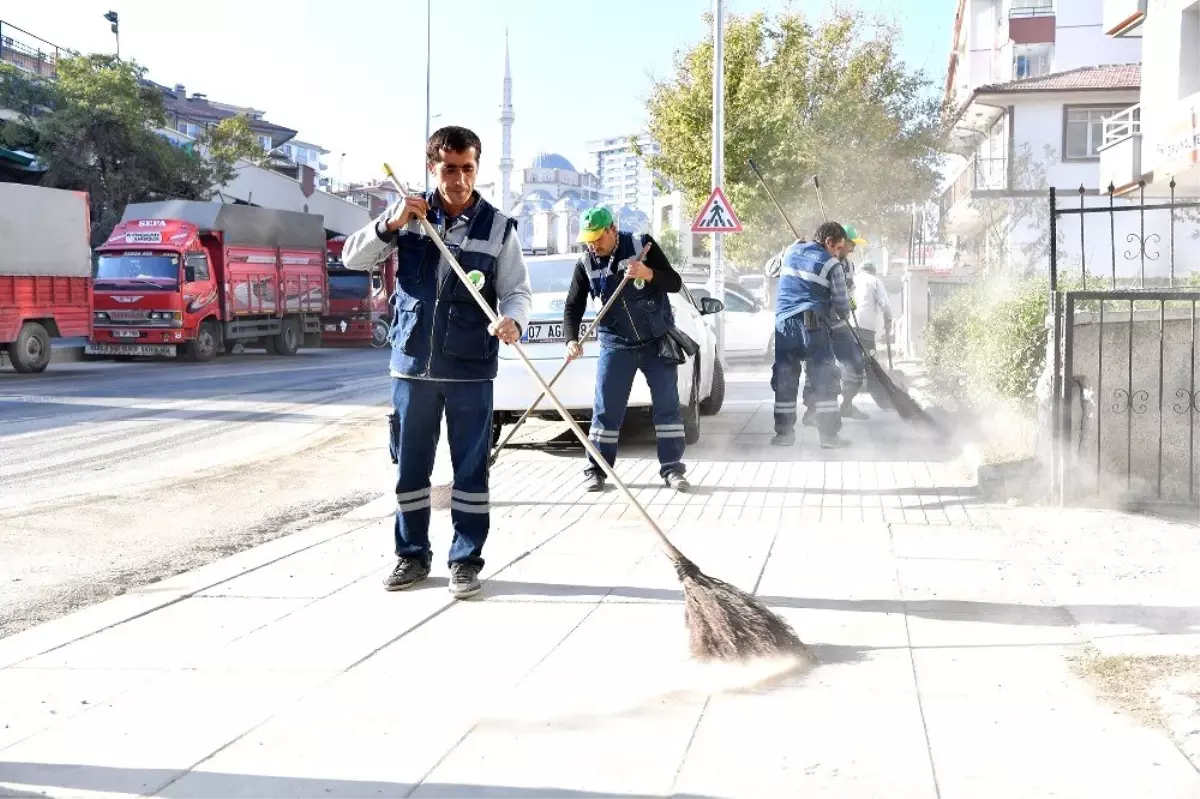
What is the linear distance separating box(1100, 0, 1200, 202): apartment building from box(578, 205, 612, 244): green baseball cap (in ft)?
54.8

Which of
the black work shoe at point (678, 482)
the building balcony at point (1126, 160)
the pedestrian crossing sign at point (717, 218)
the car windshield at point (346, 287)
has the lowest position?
the black work shoe at point (678, 482)

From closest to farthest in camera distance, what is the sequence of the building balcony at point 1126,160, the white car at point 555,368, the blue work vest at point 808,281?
1. the white car at point 555,368
2. the blue work vest at point 808,281
3. the building balcony at point 1126,160

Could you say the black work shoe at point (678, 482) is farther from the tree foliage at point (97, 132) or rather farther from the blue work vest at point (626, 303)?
the tree foliage at point (97, 132)

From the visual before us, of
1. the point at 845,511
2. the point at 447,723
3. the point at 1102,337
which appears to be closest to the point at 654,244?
the point at 845,511

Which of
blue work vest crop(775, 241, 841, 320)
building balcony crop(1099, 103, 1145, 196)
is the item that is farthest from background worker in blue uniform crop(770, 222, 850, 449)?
building balcony crop(1099, 103, 1145, 196)

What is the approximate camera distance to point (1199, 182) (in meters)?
24.5

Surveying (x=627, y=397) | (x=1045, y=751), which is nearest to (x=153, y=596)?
(x=627, y=397)

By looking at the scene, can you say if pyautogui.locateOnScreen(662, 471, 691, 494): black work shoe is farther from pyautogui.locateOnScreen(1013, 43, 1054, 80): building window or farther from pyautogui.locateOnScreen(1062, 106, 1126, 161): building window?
pyautogui.locateOnScreen(1013, 43, 1054, 80): building window

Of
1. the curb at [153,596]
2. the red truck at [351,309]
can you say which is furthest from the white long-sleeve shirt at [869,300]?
the red truck at [351,309]

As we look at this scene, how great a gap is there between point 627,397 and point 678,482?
25.1 inches

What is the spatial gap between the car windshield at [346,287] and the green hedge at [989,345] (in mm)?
21821

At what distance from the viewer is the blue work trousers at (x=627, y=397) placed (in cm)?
867

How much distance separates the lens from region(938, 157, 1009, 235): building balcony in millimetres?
41062

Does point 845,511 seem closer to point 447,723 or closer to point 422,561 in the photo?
point 422,561
